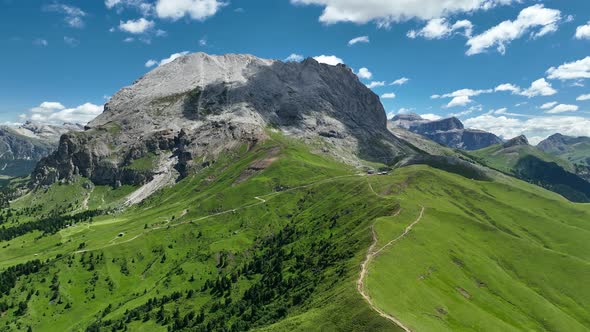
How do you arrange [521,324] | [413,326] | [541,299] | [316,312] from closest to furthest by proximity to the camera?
1. [413,326]
2. [316,312]
3. [521,324]
4. [541,299]

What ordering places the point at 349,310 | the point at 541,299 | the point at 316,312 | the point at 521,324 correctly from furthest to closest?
1. the point at 541,299
2. the point at 521,324
3. the point at 316,312
4. the point at 349,310

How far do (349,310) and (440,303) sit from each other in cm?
4272

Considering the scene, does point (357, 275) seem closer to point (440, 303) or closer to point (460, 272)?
point (440, 303)

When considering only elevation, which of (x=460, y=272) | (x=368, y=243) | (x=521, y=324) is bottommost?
(x=521, y=324)

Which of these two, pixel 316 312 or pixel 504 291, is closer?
pixel 316 312

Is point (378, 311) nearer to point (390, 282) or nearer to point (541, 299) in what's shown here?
point (390, 282)

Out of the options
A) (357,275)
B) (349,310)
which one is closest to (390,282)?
(357,275)

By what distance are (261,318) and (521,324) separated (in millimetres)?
108352

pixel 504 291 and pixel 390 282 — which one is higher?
pixel 390 282

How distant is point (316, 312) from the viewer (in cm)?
13850

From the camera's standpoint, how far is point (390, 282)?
14975 centimetres

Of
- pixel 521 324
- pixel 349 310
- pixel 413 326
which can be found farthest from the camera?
pixel 521 324

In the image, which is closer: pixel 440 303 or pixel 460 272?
pixel 440 303

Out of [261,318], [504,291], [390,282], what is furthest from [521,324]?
[261,318]
